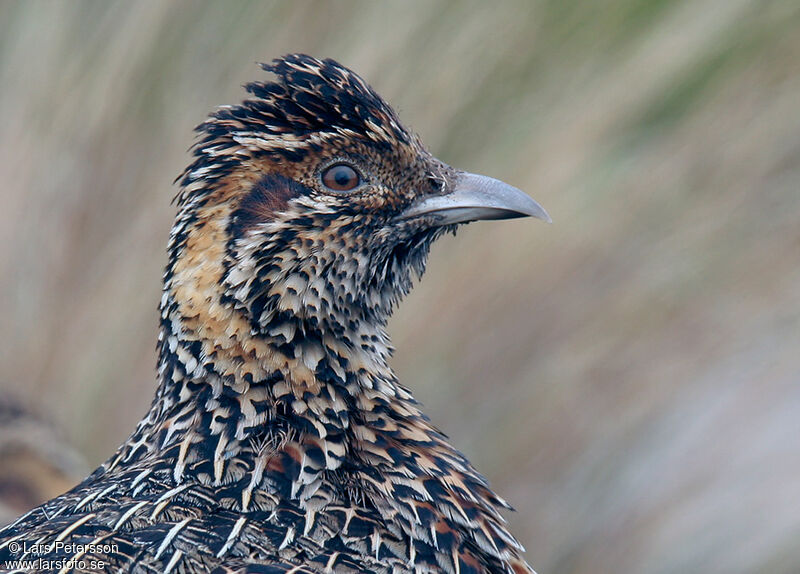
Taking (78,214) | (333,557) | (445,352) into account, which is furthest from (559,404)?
(78,214)

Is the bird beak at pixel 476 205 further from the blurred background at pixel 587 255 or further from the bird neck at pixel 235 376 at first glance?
the blurred background at pixel 587 255

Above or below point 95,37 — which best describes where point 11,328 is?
below

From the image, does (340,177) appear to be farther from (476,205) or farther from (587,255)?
(587,255)

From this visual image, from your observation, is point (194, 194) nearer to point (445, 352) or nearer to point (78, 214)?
point (445, 352)

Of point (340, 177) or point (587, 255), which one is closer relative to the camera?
point (340, 177)

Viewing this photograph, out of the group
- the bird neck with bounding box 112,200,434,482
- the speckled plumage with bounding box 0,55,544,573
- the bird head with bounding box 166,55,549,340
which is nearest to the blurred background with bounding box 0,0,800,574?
the speckled plumage with bounding box 0,55,544,573

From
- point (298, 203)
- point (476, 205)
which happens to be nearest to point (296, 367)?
point (298, 203)

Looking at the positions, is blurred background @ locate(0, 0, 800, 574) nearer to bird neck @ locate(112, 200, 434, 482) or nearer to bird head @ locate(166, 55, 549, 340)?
bird head @ locate(166, 55, 549, 340)
